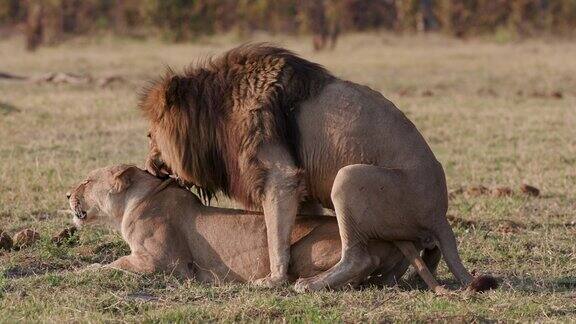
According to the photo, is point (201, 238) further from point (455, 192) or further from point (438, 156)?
point (438, 156)

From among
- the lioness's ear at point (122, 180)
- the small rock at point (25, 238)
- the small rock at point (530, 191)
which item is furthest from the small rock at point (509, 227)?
the small rock at point (25, 238)

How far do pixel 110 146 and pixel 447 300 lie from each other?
19.9 feet

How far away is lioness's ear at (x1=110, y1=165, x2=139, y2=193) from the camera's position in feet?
19.6

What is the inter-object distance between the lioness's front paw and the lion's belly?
0.53m

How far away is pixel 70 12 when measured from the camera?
101 feet

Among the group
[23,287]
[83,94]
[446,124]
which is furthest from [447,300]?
[83,94]

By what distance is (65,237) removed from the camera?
6535mm

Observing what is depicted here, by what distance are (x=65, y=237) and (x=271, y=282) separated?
5.10 feet

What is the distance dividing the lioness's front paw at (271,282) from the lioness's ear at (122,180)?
36.2 inches

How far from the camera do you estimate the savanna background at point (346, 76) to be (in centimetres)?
505

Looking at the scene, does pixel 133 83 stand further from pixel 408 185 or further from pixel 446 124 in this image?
pixel 408 185

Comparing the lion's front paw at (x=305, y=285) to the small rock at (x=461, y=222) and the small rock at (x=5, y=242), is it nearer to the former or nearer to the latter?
the small rock at (x=5, y=242)

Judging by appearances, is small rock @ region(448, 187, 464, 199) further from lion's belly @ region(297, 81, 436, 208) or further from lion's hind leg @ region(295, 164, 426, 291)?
lion's hind leg @ region(295, 164, 426, 291)

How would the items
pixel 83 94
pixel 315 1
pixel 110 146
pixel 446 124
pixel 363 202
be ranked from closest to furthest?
pixel 363 202 < pixel 110 146 < pixel 446 124 < pixel 83 94 < pixel 315 1
